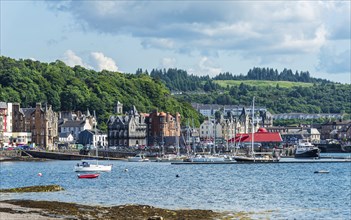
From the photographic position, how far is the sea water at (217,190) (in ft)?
205

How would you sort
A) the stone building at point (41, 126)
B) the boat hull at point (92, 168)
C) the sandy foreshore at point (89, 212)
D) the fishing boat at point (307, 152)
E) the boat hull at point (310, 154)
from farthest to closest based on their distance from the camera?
the stone building at point (41, 126) → the fishing boat at point (307, 152) → the boat hull at point (310, 154) → the boat hull at point (92, 168) → the sandy foreshore at point (89, 212)

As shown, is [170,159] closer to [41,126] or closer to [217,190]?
[41,126]

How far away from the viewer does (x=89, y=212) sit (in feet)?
181

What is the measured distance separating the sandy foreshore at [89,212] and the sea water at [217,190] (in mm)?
3621

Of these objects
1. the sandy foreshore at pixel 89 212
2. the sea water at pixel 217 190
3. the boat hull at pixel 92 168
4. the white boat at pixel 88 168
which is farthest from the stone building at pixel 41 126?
the sandy foreshore at pixel 89 212

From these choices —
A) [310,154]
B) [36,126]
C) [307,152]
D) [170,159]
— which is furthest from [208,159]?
[36,126]

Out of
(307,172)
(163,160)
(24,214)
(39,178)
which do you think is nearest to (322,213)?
(24,214)

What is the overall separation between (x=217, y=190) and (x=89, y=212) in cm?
2628

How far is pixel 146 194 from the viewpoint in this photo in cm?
7425

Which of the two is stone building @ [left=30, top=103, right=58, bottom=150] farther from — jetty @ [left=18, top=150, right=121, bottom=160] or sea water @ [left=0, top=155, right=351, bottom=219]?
sea water @ [left=0, top=155, right=351, bottom=219]

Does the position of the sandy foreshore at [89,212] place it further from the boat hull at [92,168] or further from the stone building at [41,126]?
the stone building at [41,126]

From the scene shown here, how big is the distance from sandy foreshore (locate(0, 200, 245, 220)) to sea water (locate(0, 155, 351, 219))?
3.62 m

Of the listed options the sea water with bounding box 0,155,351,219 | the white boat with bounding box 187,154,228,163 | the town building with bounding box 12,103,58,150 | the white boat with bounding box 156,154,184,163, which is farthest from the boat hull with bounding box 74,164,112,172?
the town building with bounding box 12,103,58,150

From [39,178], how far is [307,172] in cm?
3769
